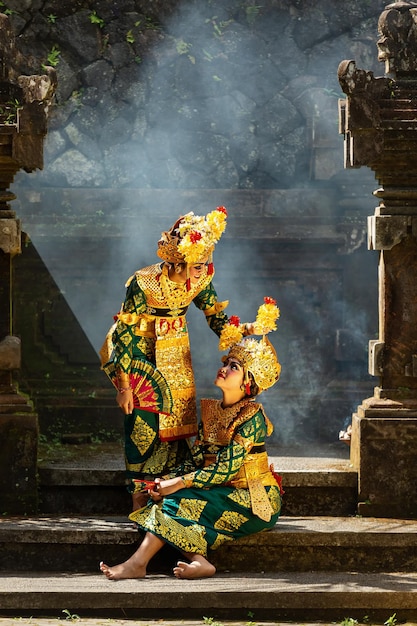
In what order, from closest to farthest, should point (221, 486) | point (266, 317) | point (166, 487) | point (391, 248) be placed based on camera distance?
point (166, 487) < point (221, 486) < point (266, 317) < point (391, 248)

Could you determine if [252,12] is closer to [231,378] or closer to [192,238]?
[192,238]

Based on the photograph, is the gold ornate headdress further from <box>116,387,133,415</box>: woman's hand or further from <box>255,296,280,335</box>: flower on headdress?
<box>116,387,133,415</box>: woman's hand


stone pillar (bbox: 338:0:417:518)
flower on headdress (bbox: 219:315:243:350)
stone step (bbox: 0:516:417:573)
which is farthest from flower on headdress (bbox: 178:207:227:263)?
stone step (bbox: 0:516:417:573)

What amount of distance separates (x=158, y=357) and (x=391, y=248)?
5.51 feet

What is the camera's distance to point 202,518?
6586 mm

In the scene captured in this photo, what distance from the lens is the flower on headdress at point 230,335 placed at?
7031mm

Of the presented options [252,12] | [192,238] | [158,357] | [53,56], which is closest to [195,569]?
[158,357]

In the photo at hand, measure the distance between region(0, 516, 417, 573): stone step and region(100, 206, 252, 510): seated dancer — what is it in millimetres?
336

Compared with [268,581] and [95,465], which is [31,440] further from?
[268,581]

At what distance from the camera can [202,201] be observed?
Result: 1084cm

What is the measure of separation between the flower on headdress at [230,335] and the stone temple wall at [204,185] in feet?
11.6

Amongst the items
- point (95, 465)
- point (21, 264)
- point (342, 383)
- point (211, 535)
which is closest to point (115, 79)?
point (21, 264)

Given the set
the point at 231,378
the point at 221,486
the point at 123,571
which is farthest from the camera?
the point at 231,378

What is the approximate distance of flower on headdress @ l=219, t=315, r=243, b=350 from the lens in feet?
23.1
